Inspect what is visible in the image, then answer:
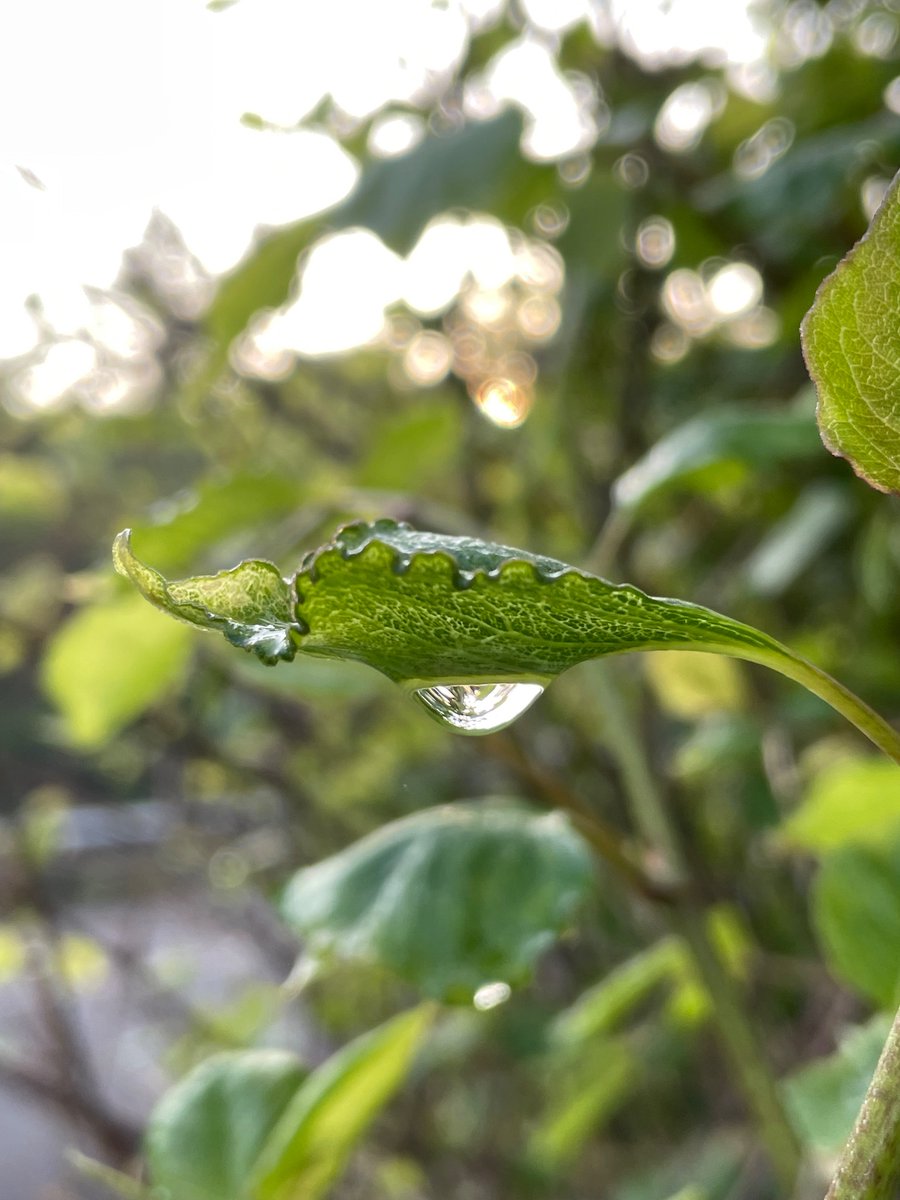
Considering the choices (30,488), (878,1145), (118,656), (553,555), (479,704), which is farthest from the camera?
(30,488)

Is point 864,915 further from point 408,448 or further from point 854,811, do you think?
point 408,448

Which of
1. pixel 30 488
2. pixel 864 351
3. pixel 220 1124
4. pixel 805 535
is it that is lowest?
pixel 30 488

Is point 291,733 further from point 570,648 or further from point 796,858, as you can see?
point 570,648

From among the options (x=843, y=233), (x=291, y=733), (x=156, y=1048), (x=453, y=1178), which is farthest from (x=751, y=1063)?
(x=156, y=1048)

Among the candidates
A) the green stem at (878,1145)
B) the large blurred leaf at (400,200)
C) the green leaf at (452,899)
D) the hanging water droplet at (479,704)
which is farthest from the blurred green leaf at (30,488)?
the green stem at (878,1145)

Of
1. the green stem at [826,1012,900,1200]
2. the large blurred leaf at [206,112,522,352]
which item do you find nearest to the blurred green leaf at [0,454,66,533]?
the large blurred leaf at [206,112,522,352]

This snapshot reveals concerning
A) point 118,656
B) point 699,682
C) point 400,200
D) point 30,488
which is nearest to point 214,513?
point 118,656

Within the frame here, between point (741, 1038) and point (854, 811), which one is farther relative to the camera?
point (854, 811)

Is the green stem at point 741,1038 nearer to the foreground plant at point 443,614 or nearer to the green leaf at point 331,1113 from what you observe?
the green leaf at point 331,1113
